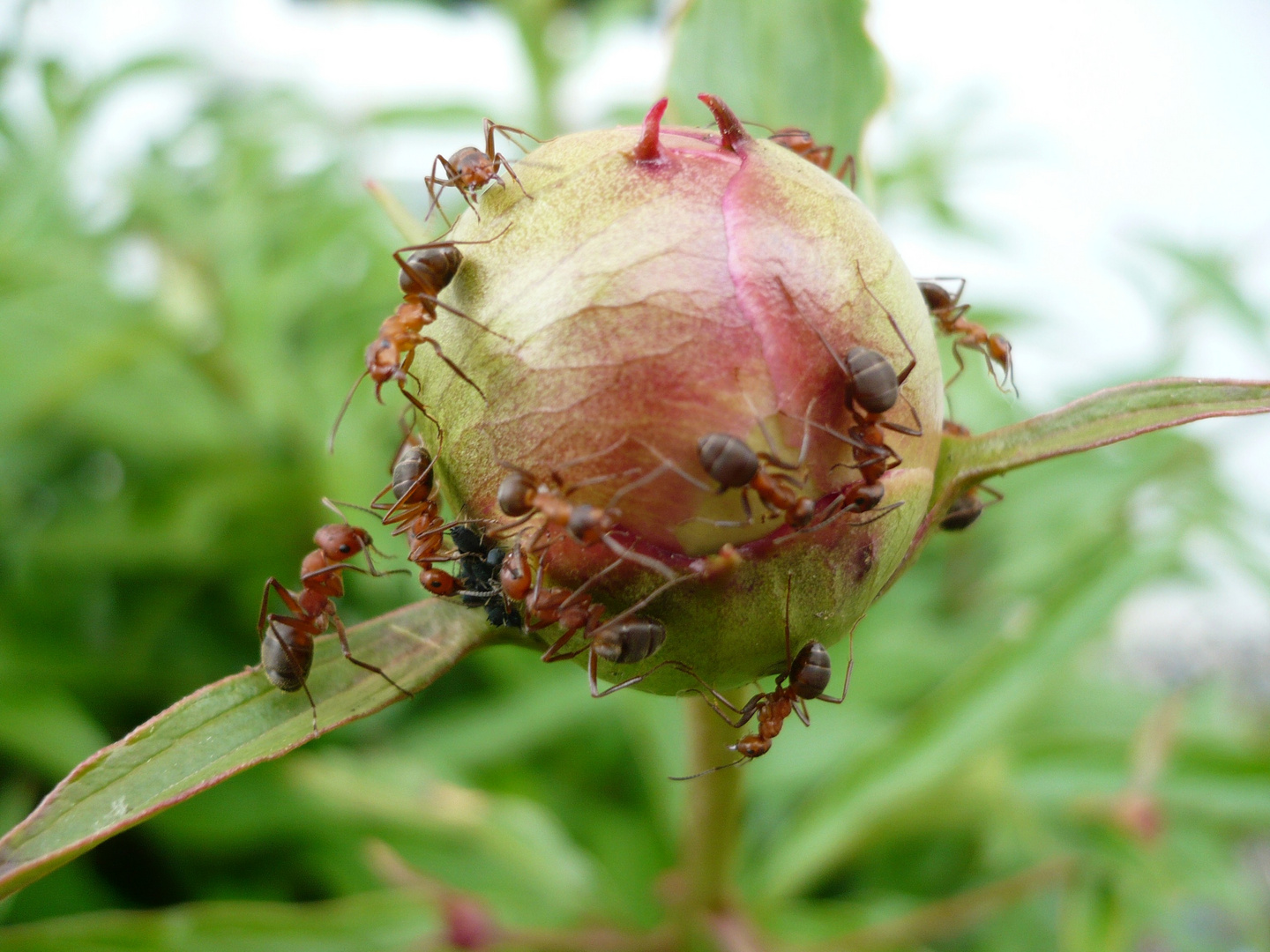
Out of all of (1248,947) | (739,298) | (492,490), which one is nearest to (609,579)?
(492,490)

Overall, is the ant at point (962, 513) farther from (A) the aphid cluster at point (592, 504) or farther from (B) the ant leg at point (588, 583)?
(B) the ant leg at point (588, 583)

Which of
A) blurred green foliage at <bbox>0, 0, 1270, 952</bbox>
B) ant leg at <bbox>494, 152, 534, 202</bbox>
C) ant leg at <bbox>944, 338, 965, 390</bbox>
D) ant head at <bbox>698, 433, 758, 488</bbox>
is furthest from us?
blurred green foliage at <bbox>0, 0, 1270, 952</bbox>

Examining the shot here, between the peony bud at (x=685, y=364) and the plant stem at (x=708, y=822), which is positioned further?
the plant stem at (x=708, y=822)

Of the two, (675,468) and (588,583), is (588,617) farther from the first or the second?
(675,468)

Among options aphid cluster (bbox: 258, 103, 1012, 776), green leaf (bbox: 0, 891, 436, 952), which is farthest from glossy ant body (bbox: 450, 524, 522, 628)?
green leaf (bbox: 0, 891, 436, 952)

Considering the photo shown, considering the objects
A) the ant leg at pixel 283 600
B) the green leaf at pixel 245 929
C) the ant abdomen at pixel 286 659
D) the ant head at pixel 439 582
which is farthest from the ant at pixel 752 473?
the green leaf at pixel 245 929

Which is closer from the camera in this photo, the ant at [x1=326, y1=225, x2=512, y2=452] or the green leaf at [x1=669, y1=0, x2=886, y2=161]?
the ant at [x1=326, y1=225, x2=512, y2=452]

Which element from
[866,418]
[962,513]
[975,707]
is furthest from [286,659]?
[975,707]

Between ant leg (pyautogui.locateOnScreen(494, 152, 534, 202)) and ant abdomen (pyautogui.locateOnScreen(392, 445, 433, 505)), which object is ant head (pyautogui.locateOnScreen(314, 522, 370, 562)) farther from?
ant leg (pyautogui.locateOnScreen(494, 152, 534, 202))

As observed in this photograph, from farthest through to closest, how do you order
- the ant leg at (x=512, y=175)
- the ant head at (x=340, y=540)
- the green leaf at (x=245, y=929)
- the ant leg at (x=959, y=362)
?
the green leaf at (x=245, y=929) → the ant head at (x=340, y=540) → the ant leg at (x=959, y=362) → the ant leg at (x=512, y=175)
